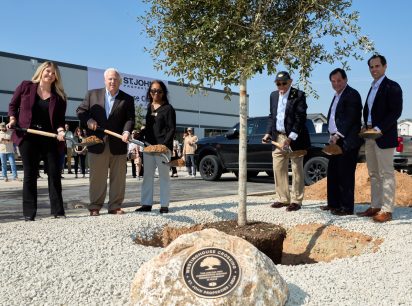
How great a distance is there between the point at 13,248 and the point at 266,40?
2.98 metres

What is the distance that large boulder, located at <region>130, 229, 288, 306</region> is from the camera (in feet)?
8.07

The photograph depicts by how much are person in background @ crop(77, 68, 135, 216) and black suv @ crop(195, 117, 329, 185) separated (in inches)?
244

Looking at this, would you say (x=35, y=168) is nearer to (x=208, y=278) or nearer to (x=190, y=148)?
(x=208, y=278)

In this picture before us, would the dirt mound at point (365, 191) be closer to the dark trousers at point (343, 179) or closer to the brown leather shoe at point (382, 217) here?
the dark trousers at point (343, 179)

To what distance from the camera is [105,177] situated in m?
5.66

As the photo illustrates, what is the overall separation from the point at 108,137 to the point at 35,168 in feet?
3.09

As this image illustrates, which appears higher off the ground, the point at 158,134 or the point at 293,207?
the point at 158,134

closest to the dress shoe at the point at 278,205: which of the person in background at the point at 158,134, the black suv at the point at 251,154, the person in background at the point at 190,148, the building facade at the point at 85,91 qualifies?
the person in background at the point at 158,134

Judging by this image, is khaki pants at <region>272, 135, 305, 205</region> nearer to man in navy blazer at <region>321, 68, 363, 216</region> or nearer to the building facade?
man in navy blazer at <region>321, 68, 363, 216</region>

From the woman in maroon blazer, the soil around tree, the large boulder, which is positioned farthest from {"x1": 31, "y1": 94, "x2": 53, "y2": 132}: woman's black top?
the large boulder

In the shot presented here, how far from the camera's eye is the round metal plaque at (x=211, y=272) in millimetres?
2473

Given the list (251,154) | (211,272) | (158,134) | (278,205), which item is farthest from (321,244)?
(251,154)

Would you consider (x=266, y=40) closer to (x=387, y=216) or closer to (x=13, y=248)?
(x=387, y=216)

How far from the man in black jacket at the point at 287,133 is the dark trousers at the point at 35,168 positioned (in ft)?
9.21
